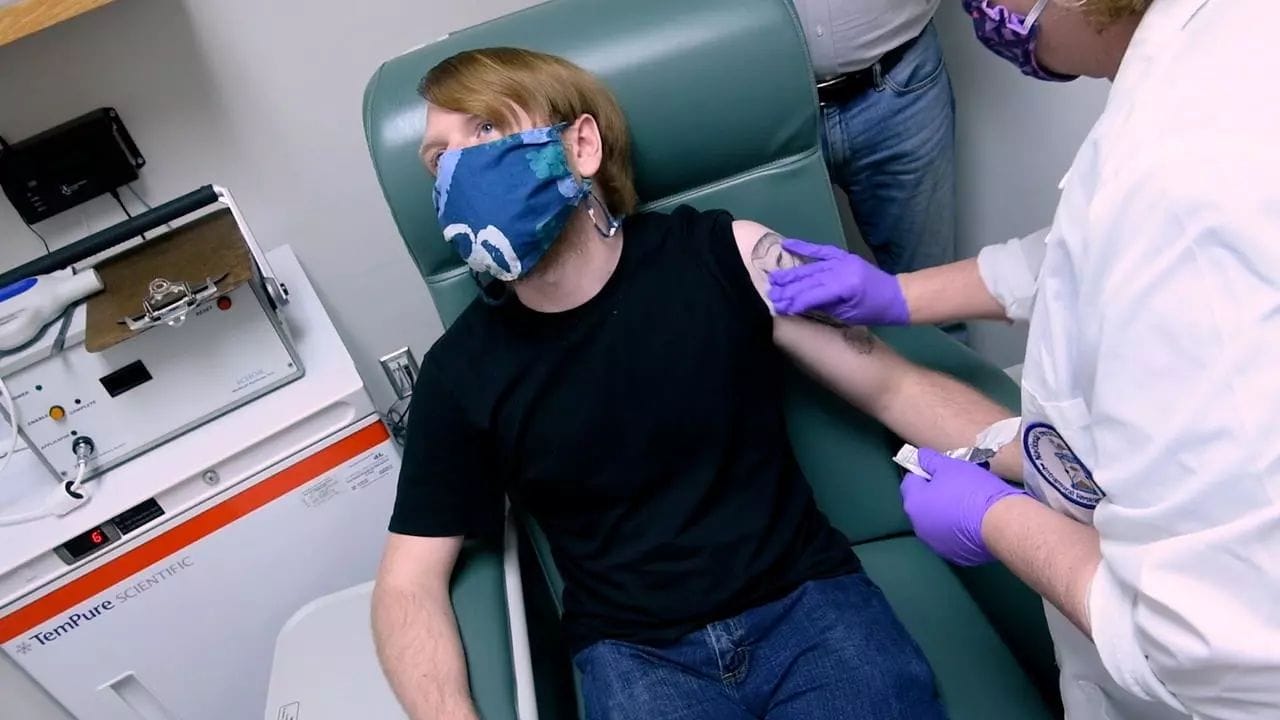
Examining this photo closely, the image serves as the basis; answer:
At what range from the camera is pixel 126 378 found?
137cm

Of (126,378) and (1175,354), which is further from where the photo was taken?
(126,378)

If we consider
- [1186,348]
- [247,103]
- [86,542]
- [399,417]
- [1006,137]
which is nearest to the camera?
[1186,348]

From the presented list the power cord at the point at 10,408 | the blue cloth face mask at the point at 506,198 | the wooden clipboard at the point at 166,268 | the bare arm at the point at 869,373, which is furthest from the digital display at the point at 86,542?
the bare arm at the point at 869,373

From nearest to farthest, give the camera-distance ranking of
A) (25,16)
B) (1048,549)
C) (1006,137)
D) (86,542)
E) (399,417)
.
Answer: (1048,549) < (25,16) < (86,542) < (1006,137) < (399,417)

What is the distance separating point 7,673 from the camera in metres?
1.71

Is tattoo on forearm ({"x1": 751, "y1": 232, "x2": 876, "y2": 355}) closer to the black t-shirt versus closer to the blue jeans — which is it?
the black t-shirt

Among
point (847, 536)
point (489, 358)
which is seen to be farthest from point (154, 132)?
point (847, 536)

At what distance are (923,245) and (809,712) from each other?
100cm

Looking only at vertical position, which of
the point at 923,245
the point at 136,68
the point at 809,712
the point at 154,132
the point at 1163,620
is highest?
the point at 136,68

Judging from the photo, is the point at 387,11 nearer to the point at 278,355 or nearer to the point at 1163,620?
the point at 278,355

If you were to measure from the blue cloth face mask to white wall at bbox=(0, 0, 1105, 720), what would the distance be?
711 millimetres

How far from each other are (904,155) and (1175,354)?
102 cm

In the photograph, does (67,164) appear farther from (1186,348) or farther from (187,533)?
(1186,348)

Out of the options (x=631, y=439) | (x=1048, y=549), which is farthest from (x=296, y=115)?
(x=1048, y=549)
